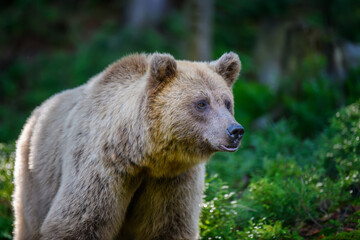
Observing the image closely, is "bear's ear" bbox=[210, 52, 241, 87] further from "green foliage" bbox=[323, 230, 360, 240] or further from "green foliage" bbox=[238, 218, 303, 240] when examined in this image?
"green foliage" bbox=[323, 230, 360, 240]

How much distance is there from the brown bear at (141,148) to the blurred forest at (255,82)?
38.6 inches

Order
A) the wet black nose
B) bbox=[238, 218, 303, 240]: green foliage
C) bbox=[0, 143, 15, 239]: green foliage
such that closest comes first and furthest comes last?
the wet black nose
bbox=[238, 218, 303, 240]: green foliage
bbox=[0, 143, 15, 239]: green foliage

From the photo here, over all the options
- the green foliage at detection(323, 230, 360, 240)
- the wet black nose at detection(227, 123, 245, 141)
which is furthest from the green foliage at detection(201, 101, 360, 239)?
the wet black nose at detection(227, 123, 245, 141)

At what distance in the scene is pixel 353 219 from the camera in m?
5.98

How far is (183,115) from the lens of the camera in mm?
5031

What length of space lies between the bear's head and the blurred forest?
53.3 inches

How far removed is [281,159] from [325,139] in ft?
3.59

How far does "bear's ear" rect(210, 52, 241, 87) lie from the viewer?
5.58m

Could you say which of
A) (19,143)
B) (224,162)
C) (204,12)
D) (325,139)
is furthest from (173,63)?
(204,12)

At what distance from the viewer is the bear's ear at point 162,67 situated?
503cm

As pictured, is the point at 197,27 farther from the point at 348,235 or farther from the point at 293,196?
the point at 348,235

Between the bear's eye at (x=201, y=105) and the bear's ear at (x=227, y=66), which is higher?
the bear's ear at (x=227, y=66)

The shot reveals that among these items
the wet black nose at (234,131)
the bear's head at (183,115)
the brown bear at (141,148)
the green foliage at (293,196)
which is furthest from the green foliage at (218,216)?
the wet black nose at (234,131)

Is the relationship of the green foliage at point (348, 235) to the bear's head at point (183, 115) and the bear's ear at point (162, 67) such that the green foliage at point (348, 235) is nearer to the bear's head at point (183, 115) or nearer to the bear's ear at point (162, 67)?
the bear's head at point (183, 115)
